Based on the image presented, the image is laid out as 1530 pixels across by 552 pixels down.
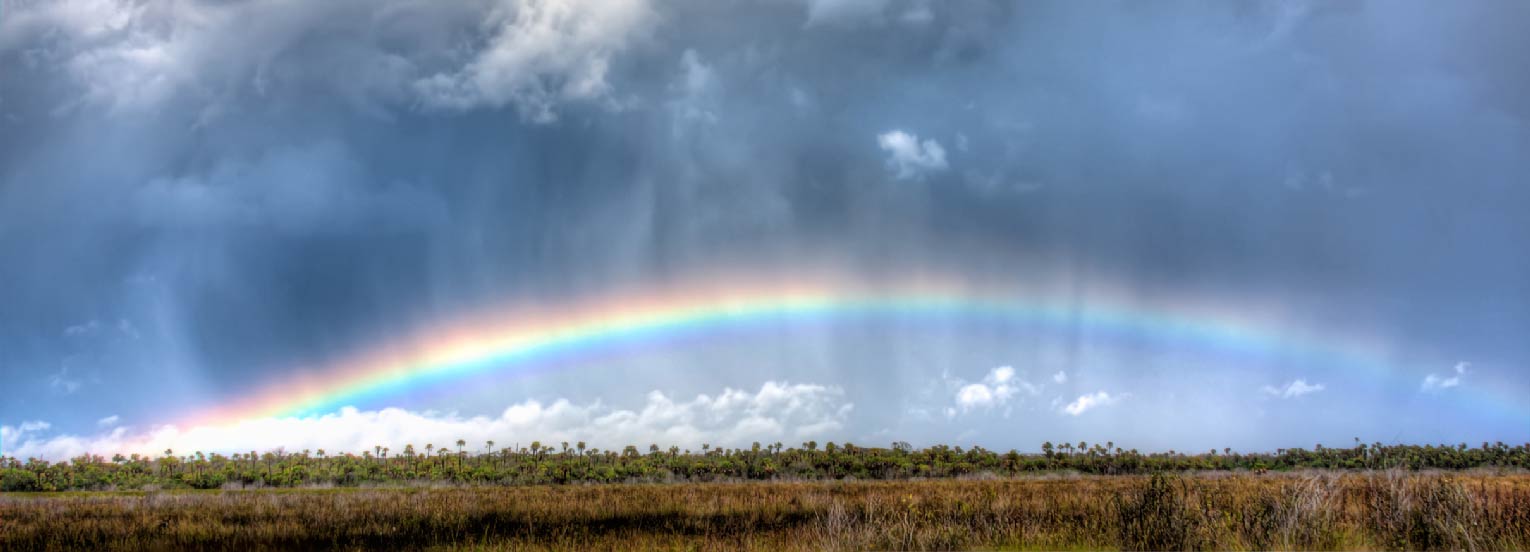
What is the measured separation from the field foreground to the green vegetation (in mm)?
33785

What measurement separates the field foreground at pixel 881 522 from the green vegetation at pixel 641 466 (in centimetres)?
3379

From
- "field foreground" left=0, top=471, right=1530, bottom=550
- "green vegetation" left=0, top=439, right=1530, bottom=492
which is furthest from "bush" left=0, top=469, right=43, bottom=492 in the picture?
"field foreground" left=0, top=471, right=1530, bottom=550

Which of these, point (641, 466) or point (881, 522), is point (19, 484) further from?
point (881, 522)

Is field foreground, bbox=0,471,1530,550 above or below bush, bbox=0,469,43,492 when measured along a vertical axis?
above

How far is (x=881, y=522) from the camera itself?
13.6 metres

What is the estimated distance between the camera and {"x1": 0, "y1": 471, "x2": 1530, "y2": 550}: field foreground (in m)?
12.3

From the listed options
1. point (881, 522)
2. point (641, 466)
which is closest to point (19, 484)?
point (641, 466)

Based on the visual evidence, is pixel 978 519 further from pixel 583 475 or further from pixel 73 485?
pixel 73 485

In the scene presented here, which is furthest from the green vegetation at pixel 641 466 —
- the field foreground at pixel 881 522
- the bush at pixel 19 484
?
the field foreground at pixel 881 522

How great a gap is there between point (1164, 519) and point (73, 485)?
79.2 meters

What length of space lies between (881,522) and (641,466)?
195 ft

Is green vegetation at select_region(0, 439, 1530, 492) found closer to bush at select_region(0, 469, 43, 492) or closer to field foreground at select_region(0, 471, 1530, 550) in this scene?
bush at select_region(0, 469, 43, 492)

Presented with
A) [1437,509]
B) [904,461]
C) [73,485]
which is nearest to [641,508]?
[1437,509]

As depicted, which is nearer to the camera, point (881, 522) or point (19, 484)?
point (881, 522)
